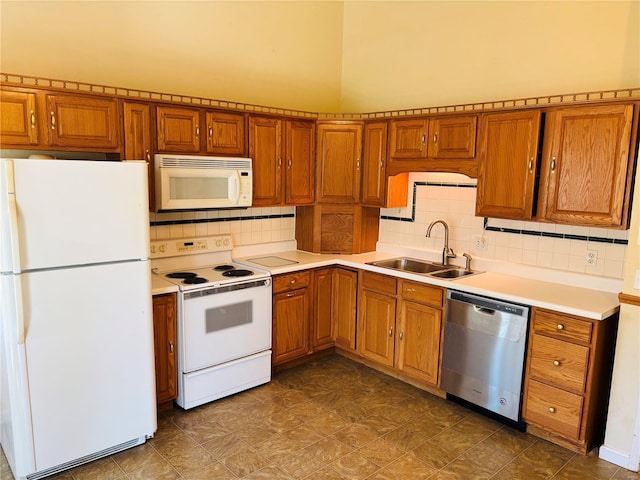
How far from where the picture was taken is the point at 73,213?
2441mm

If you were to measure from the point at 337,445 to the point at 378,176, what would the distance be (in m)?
2.23

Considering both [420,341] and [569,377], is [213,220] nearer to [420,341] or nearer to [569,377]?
[420,341]

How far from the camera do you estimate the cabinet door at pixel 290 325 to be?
377cm

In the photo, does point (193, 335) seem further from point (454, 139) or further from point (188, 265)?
point (454, 139)

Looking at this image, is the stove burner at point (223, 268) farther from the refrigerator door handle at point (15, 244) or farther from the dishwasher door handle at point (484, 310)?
the dishwasher door handle at point (484, 310)

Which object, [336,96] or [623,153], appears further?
[336,96]

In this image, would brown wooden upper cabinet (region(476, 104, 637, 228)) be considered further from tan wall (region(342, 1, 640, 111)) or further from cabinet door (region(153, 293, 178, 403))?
cabinet door (region(153, 293, 178, 403))

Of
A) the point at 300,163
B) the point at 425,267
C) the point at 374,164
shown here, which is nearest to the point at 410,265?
the point at 425,267

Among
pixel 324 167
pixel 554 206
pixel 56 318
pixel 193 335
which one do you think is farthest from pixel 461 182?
pixel 56 318

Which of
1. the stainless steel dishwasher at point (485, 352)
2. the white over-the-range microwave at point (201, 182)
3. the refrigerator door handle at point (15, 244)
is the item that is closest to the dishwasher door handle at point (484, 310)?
the stainless steel dishwasher at point (485, 352)

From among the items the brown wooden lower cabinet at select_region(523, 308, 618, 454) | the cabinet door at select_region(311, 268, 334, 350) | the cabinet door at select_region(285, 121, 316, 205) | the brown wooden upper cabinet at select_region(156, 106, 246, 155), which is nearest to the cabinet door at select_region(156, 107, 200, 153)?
the brown wooden upper cabinet at select_region(156, 106, 246, 155)

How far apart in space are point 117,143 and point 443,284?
2.45m

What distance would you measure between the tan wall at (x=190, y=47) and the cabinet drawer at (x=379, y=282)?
73.9 inches

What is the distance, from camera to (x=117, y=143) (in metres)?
Answer: 3.04
